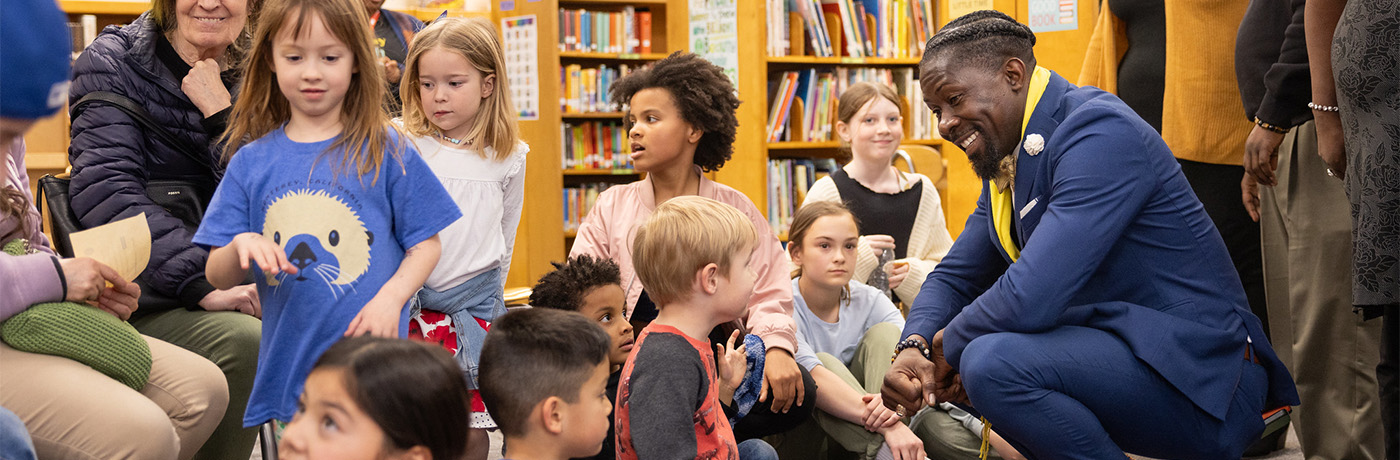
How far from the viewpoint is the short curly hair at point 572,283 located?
2.28m

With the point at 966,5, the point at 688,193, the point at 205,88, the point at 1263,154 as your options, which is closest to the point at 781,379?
the point at 688,193

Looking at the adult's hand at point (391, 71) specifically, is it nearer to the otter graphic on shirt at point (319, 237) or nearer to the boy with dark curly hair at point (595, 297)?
the boy with dark curly hair at point (595, 297)

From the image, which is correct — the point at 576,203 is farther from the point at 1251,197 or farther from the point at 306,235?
the point at 306,235

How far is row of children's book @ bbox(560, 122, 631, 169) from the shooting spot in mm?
5844

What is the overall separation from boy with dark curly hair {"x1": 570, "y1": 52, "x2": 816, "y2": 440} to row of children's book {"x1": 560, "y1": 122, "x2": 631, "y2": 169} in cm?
299

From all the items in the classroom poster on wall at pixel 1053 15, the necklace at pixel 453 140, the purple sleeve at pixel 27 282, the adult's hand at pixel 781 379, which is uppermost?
the classroom poster on wall at pixel 1053 15

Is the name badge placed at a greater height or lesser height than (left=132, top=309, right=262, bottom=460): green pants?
greater

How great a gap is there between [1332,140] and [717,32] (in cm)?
365

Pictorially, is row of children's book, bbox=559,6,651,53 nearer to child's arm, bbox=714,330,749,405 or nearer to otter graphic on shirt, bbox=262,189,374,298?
child's arm, bbox=714,330,749,405

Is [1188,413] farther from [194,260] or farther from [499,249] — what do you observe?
[194,260]

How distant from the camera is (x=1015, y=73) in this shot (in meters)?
1.92

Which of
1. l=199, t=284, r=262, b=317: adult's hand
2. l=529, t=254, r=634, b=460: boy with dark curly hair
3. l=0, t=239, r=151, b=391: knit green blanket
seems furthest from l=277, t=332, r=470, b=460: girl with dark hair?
l=199, t=284, r=262, b=317: adult's hand

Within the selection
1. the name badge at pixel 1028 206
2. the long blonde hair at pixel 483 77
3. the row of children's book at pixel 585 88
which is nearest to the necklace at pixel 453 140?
the long blonde hair at pixel 483 77

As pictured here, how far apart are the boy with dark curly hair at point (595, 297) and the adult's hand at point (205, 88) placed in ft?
2.51
